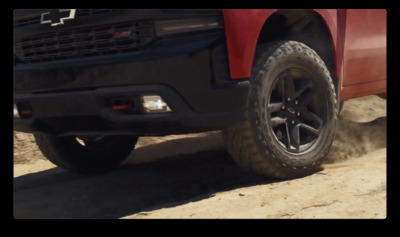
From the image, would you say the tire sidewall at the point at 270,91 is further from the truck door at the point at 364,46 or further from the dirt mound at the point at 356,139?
the dirt mound at the point at 356,139

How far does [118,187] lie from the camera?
4.23 m

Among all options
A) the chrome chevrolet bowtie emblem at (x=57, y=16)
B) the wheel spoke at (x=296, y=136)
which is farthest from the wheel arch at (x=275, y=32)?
the chrome chevrolet bowtie emblem at (x=57, y=16)

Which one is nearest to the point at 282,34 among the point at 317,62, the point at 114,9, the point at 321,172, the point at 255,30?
the point at 317,62

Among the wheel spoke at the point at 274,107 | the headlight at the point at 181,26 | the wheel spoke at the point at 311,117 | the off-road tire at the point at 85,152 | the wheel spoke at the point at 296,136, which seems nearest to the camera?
the headlight at the point at 181,26

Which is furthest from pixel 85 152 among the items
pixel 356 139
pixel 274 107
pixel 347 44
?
pixel 356 139

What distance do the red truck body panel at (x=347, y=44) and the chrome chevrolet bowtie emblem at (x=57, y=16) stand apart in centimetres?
96

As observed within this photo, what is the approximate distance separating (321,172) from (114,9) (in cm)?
182

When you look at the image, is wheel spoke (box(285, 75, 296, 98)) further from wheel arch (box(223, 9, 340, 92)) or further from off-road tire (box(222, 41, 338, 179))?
wheel arch (box(223, 9, 340, 92))

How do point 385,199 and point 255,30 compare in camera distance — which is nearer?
point 385,199

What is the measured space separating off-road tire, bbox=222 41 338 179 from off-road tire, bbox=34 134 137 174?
1.49 meters

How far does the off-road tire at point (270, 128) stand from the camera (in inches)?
139

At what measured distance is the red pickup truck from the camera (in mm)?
3271

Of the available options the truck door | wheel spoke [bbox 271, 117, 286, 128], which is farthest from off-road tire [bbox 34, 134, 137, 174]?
the truck door

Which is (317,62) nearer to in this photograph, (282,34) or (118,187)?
(282,34)
